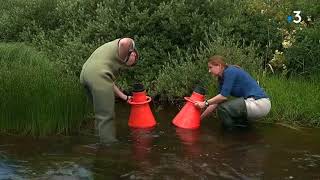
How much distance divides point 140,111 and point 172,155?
143cm

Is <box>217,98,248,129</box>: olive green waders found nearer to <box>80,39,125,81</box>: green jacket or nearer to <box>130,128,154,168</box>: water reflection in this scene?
<box>130,128,154,168</box>: water reflection

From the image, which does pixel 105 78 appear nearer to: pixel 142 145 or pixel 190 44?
pixel 142 145

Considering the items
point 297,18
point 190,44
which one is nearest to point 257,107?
point 190,44

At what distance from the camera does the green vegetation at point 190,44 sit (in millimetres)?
9133

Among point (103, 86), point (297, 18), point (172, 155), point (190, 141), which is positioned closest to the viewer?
point (172, 155)

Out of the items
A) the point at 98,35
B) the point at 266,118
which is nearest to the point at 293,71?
the point at 266,118

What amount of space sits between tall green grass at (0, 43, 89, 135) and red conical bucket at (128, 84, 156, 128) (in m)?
0.74

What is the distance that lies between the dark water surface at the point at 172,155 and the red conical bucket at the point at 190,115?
126 millimetres

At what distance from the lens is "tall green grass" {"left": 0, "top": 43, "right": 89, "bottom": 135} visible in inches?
282

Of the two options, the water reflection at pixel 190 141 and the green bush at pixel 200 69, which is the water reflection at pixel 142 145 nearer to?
the water reflection at pixel 190 141

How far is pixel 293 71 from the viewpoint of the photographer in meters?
9.82

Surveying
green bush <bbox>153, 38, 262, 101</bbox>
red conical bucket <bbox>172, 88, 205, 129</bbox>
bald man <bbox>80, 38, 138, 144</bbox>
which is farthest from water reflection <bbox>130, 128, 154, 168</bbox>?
green bush <bbox>153, 38, 262, 101</bbox>

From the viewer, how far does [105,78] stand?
279 inches

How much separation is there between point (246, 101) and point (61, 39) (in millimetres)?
5473
